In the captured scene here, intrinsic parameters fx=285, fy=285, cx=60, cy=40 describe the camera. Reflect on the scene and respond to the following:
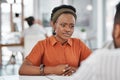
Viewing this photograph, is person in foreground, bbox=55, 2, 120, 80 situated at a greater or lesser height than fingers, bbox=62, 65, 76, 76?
greater

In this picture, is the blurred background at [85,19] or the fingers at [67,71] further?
the blurred background at [85,19]

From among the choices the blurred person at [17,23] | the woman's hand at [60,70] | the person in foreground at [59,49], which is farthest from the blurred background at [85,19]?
the woman's hand at [60,70]

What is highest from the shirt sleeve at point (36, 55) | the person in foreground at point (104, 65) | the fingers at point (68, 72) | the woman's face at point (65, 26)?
the woman's face at point (65, 26)

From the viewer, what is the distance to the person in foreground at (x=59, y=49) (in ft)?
6.37

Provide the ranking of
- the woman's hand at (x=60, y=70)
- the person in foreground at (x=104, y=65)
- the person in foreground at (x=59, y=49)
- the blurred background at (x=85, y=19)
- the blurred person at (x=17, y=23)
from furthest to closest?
the blurred background at (x=85, y=19) → the blurred person at (x=17, y=23) → the person in foreground at (x=59, y=49) → the woman's hand at (x=60, y=70) → the person in foreground at (x=104, y=65)

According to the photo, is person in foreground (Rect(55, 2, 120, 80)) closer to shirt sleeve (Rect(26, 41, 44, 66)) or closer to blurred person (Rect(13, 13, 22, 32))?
shirt sleeve (Rect(26, 41, 44, 66))

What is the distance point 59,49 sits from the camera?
202 centimetres

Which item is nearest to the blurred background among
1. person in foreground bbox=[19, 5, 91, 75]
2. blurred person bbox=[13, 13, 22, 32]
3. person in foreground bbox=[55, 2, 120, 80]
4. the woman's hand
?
blurred person bbox=[13, 13, 22, 32]

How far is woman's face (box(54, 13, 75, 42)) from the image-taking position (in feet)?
6.40

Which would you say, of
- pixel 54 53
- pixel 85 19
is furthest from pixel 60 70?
pixel 85 19

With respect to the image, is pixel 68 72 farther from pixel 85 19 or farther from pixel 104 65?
pixel 85 19

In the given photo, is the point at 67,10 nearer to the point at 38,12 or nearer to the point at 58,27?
the point at 58,27

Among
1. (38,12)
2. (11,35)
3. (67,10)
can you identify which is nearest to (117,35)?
(67,10)

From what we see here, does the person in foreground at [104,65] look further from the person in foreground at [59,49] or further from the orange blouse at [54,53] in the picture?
the orange blouse at [54,53]
